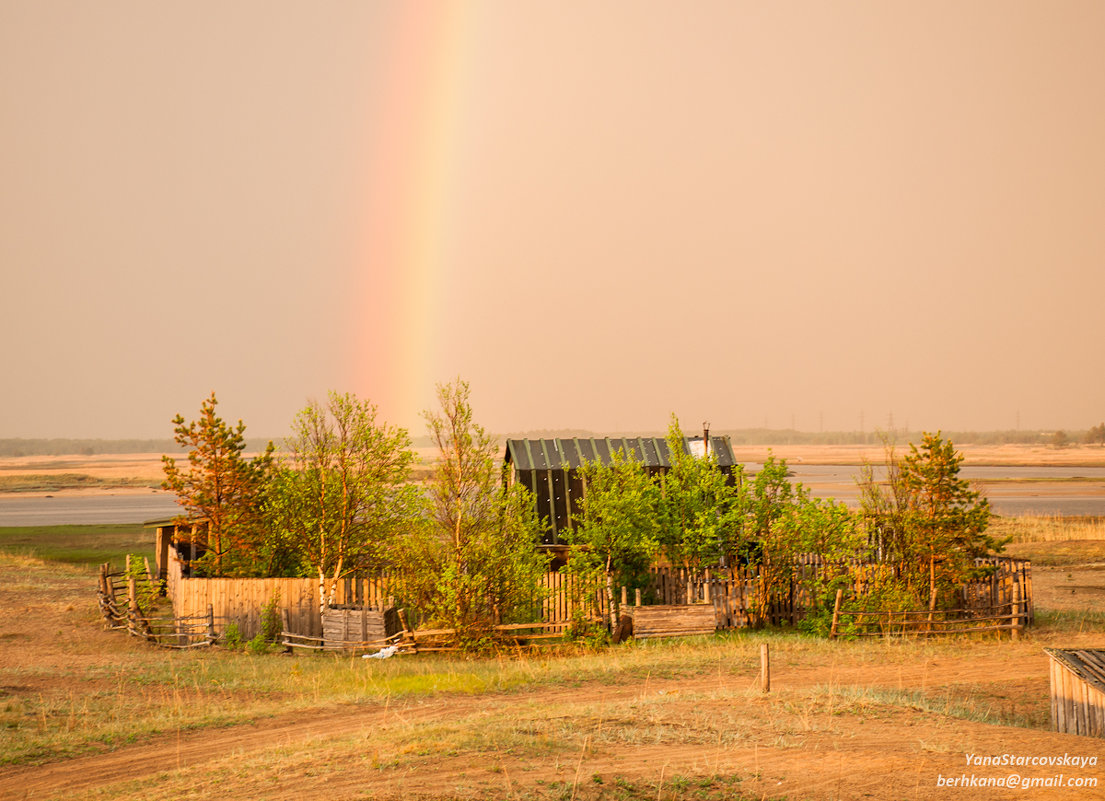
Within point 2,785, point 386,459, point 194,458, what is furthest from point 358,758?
point 194,458

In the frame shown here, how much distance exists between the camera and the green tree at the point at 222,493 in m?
31.5

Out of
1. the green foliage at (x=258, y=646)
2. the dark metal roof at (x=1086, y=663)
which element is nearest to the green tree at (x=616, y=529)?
the green foliage at (x=258, y=646)

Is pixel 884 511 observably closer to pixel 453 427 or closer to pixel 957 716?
pixel 957 716

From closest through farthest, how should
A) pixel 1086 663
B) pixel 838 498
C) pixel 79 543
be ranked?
pixel 1086 663
pixel 79 543
pixel 838 498

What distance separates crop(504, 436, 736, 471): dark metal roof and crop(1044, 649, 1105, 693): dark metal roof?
17.9 meters

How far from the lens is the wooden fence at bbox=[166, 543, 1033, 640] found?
28266 mm

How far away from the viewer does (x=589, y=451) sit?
116 ft

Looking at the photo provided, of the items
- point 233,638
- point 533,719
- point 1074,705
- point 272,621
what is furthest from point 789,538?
point 233,638

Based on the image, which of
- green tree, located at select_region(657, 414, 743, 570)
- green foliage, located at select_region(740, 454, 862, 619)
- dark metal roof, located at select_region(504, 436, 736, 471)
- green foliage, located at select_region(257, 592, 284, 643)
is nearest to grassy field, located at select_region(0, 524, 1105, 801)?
green foliage, located at select_region(257, 592, 284, 643)

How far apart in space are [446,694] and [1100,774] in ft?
41.9

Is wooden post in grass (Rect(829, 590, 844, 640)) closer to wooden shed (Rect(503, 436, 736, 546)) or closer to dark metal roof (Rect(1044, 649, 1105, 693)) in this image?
wooden shed (Rect(503, 436, 736, 546))

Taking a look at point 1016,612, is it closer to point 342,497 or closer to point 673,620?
point 673,620

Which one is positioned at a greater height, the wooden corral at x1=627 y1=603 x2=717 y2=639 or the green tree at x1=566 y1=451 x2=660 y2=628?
the green tree at x1=566 y1=451 x2=660 y2=628

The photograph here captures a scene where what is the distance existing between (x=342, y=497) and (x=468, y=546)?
6886 mm
